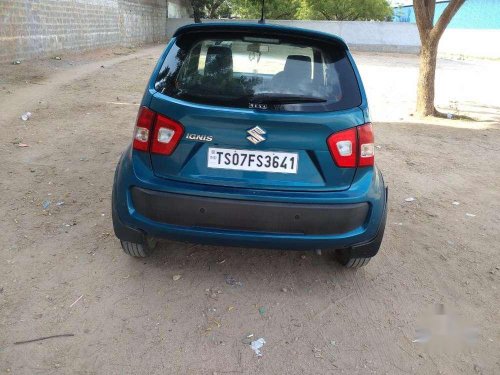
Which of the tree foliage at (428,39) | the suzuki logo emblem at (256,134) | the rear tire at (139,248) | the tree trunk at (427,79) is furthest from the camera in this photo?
the tree trunk at (427,79)

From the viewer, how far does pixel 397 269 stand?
324cm

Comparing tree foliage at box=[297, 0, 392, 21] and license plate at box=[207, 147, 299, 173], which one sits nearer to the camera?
license plate at box=[207, 147, 299, 173]

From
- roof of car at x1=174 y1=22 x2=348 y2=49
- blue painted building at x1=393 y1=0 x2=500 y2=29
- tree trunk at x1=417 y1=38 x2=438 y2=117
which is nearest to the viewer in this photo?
roof of car at x1=174 y1=22 x2=348 y2=49

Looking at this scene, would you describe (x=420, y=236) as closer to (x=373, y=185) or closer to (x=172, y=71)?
(x=373, y=185)

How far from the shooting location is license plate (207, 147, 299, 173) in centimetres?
247

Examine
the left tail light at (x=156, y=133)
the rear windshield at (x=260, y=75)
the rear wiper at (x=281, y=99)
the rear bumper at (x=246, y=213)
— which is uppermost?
the rear windshield at (x=260, y=75)

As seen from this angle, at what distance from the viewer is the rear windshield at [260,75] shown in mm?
2520

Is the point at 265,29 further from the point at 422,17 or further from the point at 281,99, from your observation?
the point at 422,17

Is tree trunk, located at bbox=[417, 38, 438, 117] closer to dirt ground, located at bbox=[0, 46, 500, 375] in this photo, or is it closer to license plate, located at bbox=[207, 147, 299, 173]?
dirt ground, located at bbox=[0, 46, 500, 375]

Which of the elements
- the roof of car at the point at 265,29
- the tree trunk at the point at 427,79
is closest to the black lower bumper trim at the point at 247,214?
the roof of car at the point at 265,29

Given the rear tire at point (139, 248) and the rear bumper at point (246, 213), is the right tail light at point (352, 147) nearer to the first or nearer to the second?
the rear bumper at point (246, 213)

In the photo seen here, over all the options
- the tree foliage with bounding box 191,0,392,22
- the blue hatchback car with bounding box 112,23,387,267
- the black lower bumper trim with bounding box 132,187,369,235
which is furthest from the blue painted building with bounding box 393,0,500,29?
the black lower bumper trim with bounding box 132,187,369,235

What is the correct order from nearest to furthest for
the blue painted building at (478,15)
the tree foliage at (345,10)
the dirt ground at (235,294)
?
the dirt ground at (235,294) < the blue painted building at (478,15) < the tree foliage at (345,10)

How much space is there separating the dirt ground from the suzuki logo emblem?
1038mm
